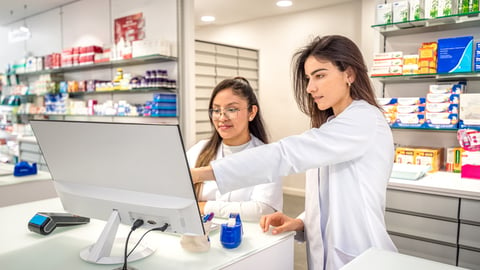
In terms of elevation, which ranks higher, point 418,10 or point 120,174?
point 418,10

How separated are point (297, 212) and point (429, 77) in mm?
2664

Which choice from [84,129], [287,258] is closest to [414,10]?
Result: [287,258]

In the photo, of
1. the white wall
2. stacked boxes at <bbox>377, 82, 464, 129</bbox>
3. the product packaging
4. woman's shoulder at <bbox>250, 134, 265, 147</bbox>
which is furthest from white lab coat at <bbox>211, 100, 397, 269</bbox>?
the white wall

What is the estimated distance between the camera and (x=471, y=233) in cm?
226

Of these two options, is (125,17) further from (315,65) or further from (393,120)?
(315,65)

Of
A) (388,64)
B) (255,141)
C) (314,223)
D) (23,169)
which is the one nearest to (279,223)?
(314,223)

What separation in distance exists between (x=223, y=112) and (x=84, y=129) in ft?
2.98

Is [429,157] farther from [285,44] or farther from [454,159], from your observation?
[285,44]

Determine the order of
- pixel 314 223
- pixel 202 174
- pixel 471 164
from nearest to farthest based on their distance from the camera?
pixel 202 174
pixel 314 223
pixel 471 164

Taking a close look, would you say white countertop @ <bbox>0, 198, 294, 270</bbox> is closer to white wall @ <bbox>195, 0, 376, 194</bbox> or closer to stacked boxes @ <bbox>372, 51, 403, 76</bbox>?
stacked boxes @ <bbox>372, 51, 403, 76</bbox>

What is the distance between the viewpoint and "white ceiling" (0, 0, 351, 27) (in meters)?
5.58

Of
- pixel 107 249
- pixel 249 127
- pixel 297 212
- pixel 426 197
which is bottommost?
pixel 297 212

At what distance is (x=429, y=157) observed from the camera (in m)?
2.85

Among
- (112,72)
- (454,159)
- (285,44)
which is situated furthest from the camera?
(285,44)
